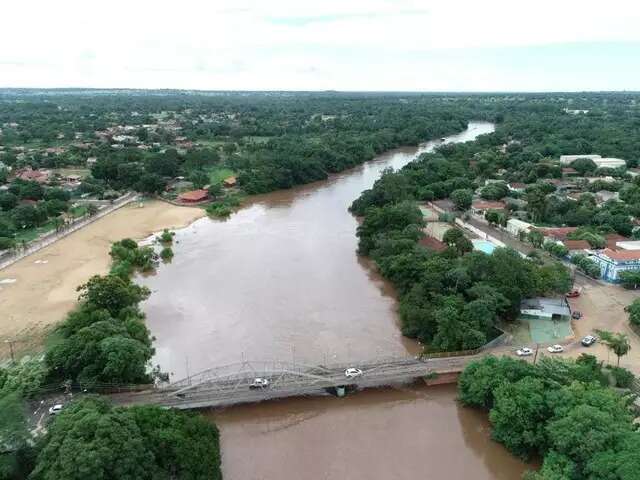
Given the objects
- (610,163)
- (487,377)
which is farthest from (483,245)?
(610,163)

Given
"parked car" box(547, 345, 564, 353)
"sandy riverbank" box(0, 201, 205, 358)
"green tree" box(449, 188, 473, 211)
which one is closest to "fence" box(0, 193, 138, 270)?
"sandy riverbank" box(0, 201, 205, 358)

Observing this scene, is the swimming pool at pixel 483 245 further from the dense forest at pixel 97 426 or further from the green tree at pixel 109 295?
the dense forest at pixel 97 426

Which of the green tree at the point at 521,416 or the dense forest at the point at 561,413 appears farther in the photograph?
the green tree at the point at 521,416

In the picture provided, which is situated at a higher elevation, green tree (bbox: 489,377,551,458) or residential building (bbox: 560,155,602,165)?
residential building (bbox: 560,155,602,165)

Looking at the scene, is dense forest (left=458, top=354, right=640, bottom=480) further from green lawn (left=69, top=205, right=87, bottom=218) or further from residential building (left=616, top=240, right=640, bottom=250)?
green lawn (left=69, top=205, right=87, bottom=218)

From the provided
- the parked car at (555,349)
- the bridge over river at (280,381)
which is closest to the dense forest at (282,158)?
the parked car at (555,349)

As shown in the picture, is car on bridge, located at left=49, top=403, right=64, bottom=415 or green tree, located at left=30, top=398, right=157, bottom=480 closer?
green tree, located at left=30, top=398, right=157, bottom=480
